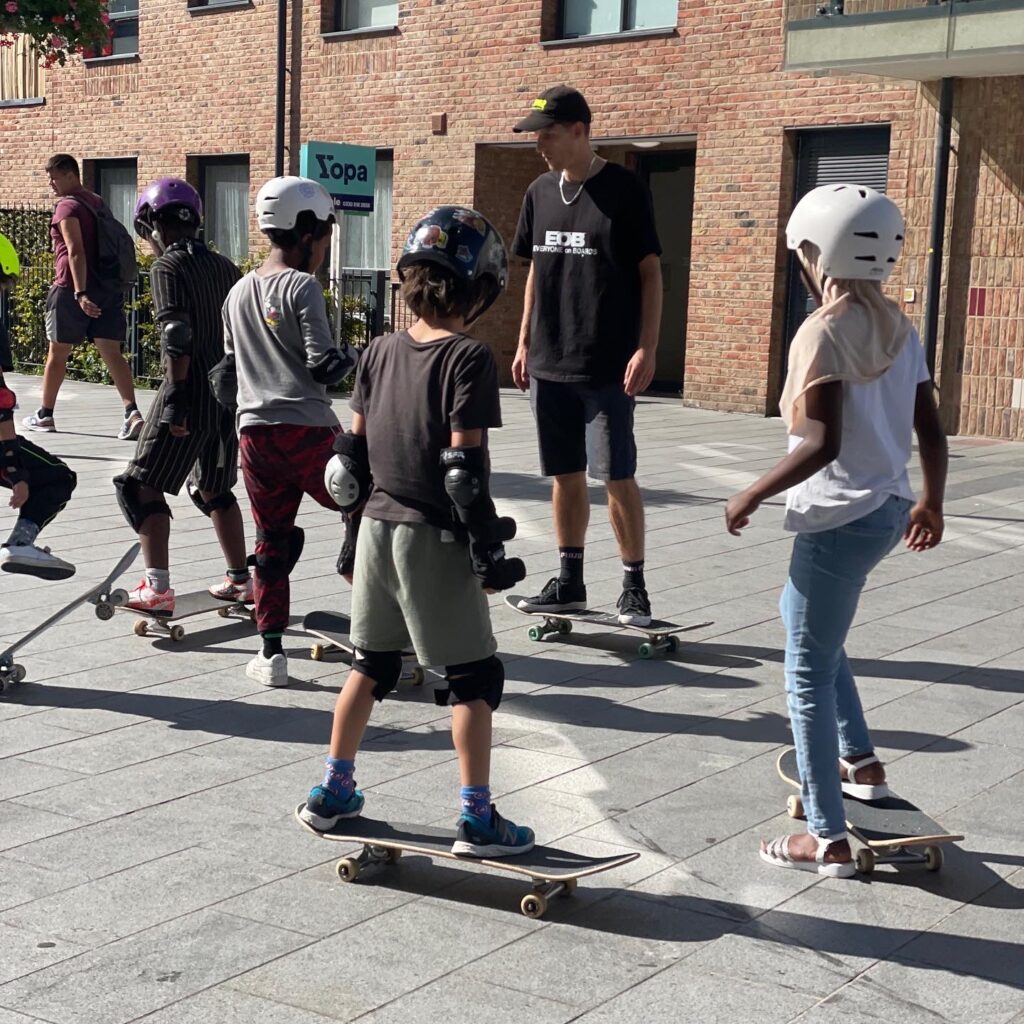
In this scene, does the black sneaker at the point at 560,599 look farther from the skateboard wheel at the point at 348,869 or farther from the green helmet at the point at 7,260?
the skateboard wheel at the point at 348,869

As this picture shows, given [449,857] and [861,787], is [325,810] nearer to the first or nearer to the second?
[449,857]

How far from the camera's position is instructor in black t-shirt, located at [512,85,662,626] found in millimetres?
6633

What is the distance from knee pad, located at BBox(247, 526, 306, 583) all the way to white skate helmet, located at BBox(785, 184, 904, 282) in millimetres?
2678

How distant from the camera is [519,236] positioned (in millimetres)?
7027

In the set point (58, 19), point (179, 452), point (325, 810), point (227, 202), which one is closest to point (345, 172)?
point (58, 19)

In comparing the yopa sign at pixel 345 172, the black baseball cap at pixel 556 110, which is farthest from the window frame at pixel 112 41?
the black baseball cap at pixel 556 110

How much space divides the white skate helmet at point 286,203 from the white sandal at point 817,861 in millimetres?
2891

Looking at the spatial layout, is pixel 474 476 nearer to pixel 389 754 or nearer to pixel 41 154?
pixel 389 754

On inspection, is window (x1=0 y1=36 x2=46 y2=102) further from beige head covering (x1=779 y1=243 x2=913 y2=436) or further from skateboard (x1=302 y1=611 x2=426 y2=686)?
beige head covering (x1=779 y1=243 x2=913 y2=436)

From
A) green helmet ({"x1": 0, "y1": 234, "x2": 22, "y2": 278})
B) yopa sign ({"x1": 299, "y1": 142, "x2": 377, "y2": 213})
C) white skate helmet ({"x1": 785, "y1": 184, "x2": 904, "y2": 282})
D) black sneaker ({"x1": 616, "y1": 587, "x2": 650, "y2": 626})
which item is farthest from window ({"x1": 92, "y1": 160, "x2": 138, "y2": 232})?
white skate helmet ({"x1": 785, "y1": 184, "x2": 904, "y2": 282})

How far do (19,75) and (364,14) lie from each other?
319 inches

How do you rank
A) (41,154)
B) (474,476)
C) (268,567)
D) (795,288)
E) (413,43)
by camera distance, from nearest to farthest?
1. (474,476)
2. (268,567)
3. (795,288)
4. (413,43)
5. (41,154)

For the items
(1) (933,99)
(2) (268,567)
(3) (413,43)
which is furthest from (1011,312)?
(2) (268,567)

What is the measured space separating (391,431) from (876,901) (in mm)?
1701
